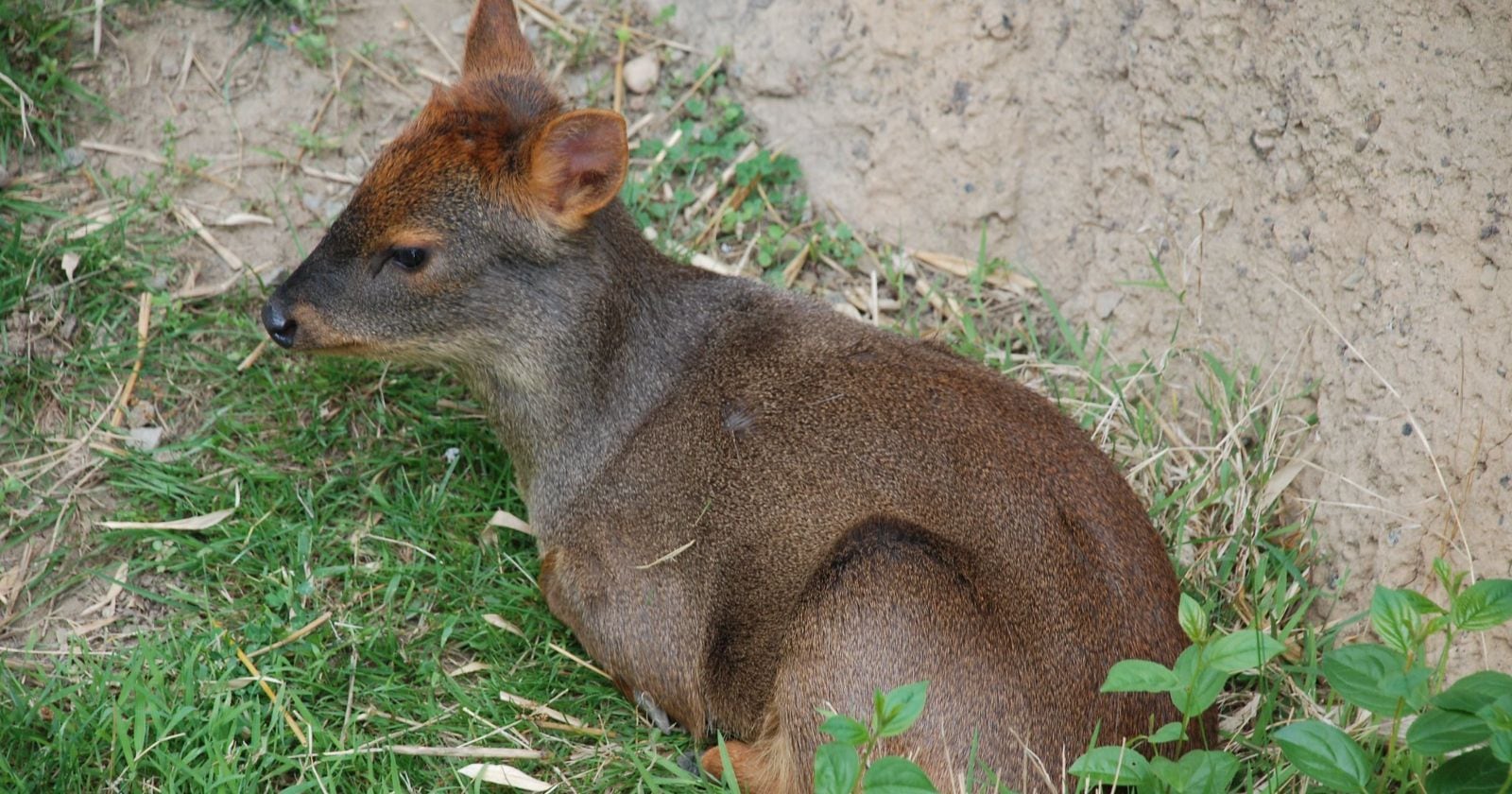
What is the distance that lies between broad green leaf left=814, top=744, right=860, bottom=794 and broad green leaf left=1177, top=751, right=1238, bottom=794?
86 centimetres

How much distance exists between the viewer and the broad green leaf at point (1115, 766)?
3.60 meters

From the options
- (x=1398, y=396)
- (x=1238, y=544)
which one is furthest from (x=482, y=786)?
(x=1398, y=396)

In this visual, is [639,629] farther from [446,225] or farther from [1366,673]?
[1366,673]

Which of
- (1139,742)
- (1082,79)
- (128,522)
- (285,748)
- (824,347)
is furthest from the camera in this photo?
(1082,79)

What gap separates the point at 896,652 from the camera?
13.5 feet

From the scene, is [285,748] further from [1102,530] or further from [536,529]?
[1102,530]

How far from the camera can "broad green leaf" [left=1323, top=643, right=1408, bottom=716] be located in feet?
11.4

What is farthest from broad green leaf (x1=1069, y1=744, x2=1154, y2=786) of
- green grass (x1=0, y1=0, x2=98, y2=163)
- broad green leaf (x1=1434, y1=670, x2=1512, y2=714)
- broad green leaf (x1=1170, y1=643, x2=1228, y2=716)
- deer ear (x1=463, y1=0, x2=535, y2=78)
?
green grass (x1=0, y1=0, x2=98, y2=163)

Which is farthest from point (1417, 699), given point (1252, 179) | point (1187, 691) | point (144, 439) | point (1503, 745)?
point (144, 439)

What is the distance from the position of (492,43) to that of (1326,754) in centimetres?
370

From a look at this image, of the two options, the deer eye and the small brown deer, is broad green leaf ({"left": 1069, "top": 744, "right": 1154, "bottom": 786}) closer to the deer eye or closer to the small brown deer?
the small brown deer

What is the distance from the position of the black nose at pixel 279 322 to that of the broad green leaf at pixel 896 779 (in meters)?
2.67

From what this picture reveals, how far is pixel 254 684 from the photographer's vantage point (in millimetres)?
4805

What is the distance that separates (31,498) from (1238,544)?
454 centimetres
